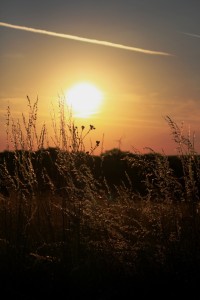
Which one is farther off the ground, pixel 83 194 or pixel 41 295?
pixel 83 194

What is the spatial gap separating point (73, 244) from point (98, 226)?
1.55 ft

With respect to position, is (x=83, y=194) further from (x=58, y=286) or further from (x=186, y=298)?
(x=186, y=298)

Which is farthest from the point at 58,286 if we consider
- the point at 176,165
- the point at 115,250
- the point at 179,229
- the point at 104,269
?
the point at 176,165

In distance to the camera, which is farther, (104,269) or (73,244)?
(73,244)

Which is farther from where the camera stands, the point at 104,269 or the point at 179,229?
the point at 179,229

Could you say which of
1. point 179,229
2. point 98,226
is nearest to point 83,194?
point 98,226

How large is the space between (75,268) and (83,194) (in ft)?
4.29

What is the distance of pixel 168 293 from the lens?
14.0ft

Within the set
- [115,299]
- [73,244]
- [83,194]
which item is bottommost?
[115,299]

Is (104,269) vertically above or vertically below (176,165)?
below

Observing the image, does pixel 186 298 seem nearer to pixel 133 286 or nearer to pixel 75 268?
pixel 133 286

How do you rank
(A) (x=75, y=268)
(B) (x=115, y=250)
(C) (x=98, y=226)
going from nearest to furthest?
(A) (x=75, y=268)
(B) (x=115, y=250)
(C) (x=98, y=226)

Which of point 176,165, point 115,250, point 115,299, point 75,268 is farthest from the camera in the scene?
point 176,165

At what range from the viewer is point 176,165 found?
17750 mm
